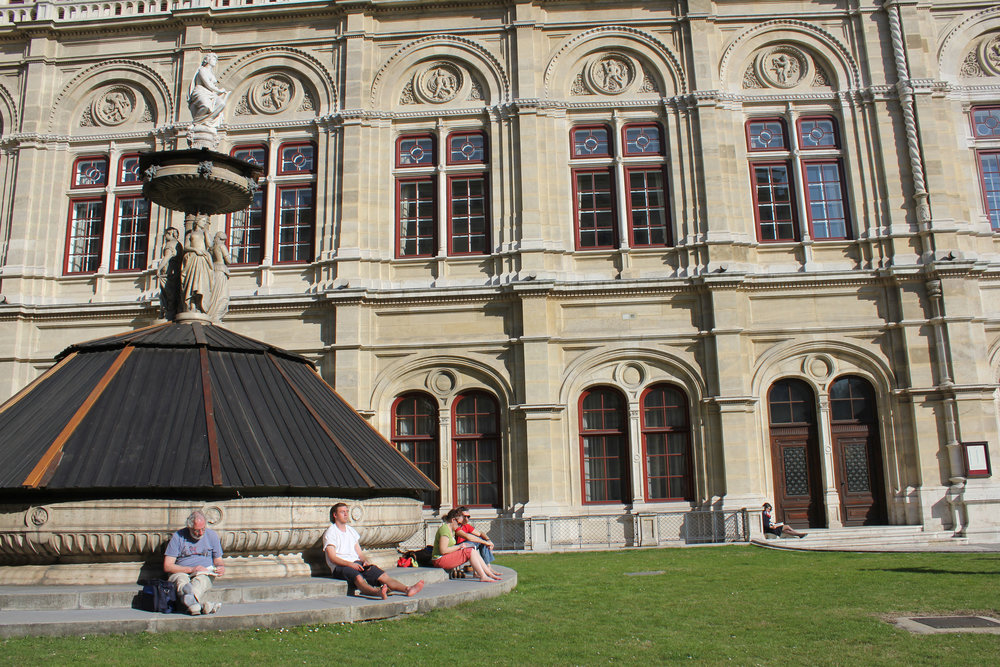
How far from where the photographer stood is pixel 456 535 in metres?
11.5

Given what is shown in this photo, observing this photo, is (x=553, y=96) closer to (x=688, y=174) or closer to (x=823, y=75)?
(x=688, y=174)

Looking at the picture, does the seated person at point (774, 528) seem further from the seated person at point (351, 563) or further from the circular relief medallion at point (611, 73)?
the seated person at point (351, 563)

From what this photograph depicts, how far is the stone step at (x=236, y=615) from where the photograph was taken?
699 cm

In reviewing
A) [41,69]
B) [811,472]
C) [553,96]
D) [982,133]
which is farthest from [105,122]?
[982,133]

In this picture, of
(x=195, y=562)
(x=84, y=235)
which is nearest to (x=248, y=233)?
(x=84, y=235)

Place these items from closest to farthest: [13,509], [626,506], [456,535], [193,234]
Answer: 1. [13,509]
2. [456,535]
3. [193,234]
4. [626,506]

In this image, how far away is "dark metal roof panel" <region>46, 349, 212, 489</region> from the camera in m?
8.95

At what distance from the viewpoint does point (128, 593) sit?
7953 millimetres

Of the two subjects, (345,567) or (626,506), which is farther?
(626,506)

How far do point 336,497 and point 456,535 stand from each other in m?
2.15

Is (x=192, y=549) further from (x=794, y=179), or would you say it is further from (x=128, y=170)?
(x=794, y=179)

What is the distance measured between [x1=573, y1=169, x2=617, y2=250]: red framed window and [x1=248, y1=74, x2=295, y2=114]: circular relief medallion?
839 cm

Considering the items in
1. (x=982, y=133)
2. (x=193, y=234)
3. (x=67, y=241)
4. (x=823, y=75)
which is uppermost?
Answer: (x=823, y=75)

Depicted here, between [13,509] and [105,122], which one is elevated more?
[105,122]
